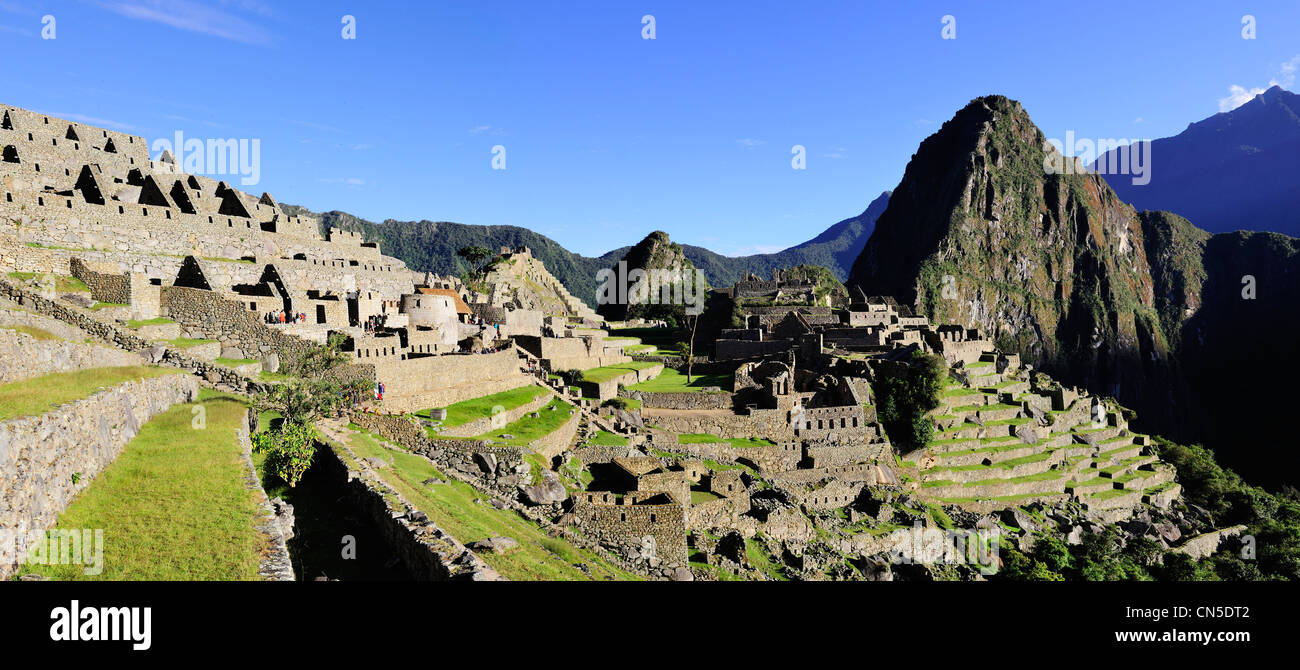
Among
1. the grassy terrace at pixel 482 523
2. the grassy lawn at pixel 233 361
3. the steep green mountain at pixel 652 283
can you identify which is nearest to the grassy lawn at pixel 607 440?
the grassy terrace at pixel 482 523

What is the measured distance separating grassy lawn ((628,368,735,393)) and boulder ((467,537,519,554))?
2520cm

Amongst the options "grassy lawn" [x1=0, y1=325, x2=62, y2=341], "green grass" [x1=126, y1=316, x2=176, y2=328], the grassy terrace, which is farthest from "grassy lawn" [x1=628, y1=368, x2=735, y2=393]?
"grassy lawn" [x1=0, y1=325, x2=62, y2=341]

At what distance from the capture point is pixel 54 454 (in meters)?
8.98

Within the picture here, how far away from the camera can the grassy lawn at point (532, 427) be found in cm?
2366

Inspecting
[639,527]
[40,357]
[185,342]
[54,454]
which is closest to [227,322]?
[185,342]

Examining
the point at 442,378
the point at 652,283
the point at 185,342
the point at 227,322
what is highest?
the point at 652,283

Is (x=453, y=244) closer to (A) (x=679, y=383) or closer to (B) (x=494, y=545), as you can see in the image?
(A) (x=679, y=383)

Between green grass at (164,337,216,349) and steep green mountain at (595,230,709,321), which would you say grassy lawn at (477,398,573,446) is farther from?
steep green mountain at (595,230,709,321)

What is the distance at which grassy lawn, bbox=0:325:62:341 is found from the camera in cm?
1420

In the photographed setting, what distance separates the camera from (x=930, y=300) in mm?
177750

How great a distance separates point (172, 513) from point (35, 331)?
950cm

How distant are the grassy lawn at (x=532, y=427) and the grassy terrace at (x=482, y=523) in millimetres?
4494

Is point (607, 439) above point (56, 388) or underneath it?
underneath
